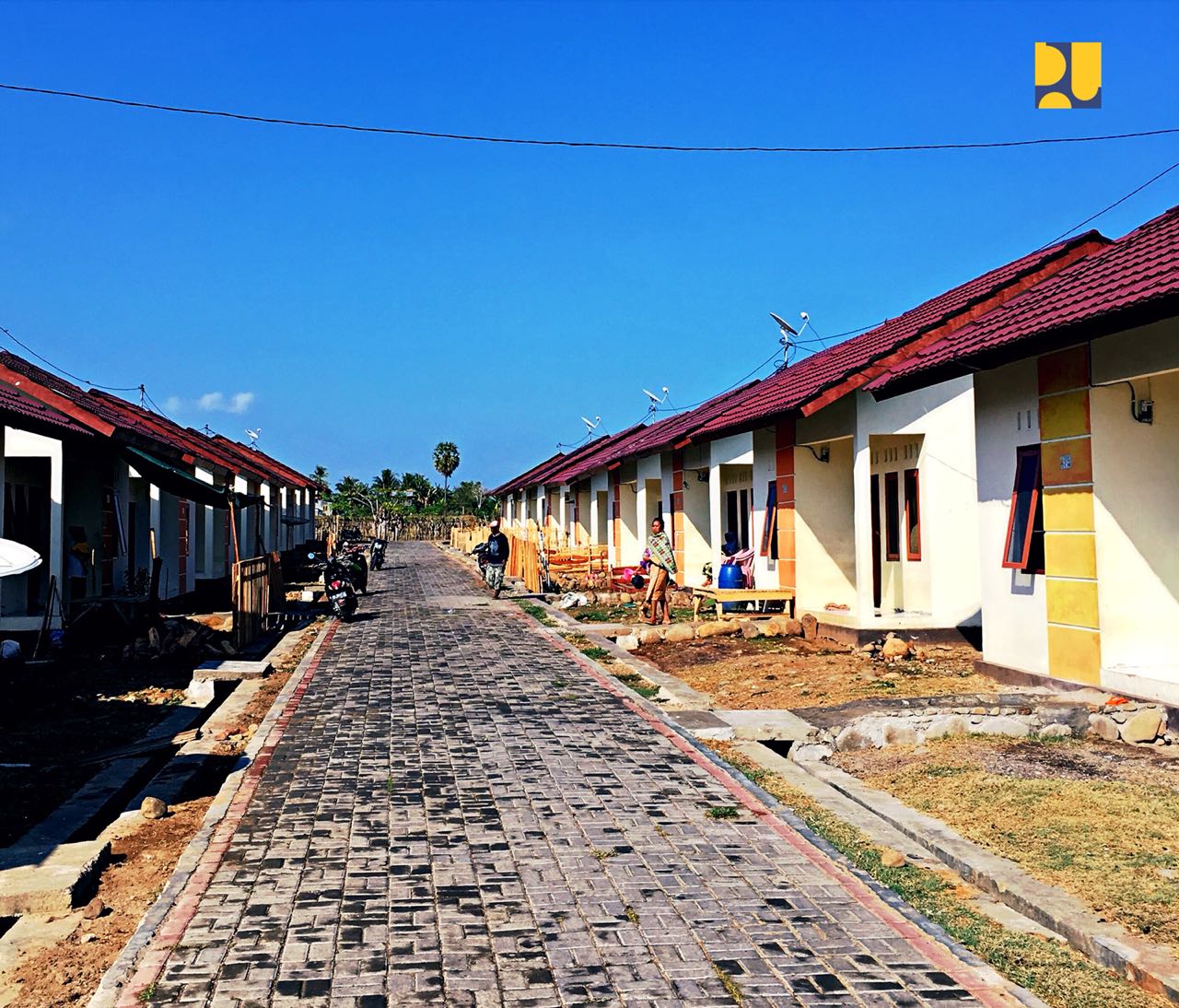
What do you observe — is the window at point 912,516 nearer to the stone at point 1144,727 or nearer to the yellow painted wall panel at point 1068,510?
the yellow painted wall panel at point 1068,510

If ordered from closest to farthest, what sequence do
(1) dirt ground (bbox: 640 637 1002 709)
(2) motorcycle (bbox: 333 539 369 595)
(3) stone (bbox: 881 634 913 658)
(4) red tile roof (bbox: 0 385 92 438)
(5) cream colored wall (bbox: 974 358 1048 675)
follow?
(5) cream colored wall (bbox: 974 358 1048 675) < (1) dirt ground (bbox: 640 637 1002 709) < (3) stone (bbox: 881 634 913 658) < (4) red tile roof (bbox: 0 385 92 438) < (2) motorcycle (bbox: 333 539 369 595)

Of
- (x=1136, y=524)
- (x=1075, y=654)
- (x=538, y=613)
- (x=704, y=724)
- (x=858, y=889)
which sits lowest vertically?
(x=858, y=889)

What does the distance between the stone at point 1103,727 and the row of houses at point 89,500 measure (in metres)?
12.8

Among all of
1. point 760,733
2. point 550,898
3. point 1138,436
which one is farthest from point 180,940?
point 1138,436

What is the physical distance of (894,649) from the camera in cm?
1302

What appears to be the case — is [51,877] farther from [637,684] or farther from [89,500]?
[89,500]

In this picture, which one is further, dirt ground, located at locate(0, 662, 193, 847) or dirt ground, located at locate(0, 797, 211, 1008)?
dirt ground, located at locate(0, 662, 193, 847)

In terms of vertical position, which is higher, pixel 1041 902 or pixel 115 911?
pixel 1041 902

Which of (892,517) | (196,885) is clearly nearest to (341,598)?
(892,517)

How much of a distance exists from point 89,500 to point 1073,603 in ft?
52.9

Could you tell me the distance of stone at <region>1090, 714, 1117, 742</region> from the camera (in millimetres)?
8203

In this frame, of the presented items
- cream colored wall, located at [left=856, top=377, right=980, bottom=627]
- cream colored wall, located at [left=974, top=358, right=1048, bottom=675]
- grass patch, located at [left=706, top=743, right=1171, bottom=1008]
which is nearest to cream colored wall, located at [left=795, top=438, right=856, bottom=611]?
cream colored wall, located at [left=856, top=377, right=980, bottom=627]

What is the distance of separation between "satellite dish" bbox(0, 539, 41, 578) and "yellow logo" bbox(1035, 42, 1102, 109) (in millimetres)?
11328

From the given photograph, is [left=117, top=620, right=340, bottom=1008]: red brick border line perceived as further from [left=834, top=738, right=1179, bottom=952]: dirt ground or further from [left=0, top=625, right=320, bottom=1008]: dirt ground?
[left=834, top=738, right=1179, bottom=952]: dirt ground
